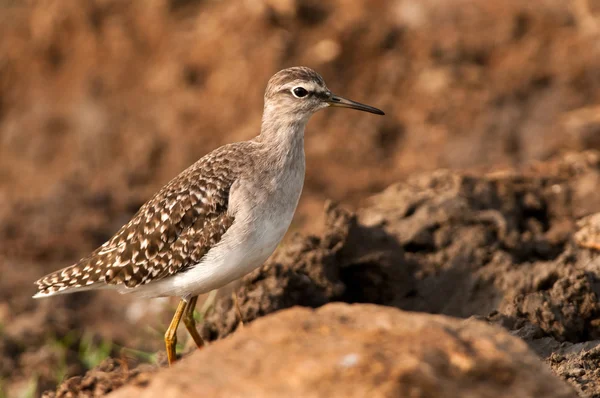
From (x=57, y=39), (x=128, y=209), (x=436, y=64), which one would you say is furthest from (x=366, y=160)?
(x=57, y=39)

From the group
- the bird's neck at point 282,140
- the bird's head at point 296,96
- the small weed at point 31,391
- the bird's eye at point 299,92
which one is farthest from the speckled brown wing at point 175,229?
the small weed at point 31,391

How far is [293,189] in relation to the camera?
727 cm

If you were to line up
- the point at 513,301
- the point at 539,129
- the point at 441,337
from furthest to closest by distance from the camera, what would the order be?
the point at 539,129 < the point at 513,301 < the point at 441,337

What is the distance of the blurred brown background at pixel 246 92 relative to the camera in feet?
43.5

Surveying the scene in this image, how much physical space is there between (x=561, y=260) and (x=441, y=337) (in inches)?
148

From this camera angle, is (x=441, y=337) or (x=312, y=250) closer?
(x=441, y=337)

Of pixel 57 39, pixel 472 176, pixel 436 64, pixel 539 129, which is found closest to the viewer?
pixel 472 176

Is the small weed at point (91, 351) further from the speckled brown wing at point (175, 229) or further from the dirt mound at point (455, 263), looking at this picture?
the dirt mound at point (455, 263)

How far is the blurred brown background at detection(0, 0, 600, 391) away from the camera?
13.3 m

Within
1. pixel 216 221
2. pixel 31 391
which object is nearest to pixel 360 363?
pixel 216 221

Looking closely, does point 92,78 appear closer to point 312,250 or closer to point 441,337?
point 312,250

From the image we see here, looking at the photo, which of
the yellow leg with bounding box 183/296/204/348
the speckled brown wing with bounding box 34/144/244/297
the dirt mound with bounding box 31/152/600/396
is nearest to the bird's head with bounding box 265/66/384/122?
the speckled brown wing with bounding box 34/144/244/297

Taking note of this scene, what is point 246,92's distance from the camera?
46.1ft

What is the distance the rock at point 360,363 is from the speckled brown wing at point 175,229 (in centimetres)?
270
